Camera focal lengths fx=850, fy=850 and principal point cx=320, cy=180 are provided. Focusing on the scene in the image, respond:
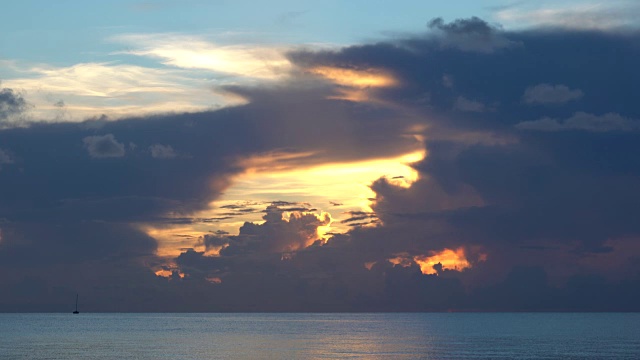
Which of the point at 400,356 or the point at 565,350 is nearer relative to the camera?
the point at 400,356

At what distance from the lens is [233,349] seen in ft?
654

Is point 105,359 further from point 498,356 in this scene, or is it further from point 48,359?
point 498,356

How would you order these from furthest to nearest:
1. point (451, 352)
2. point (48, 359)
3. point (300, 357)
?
point (451, 352) → point (300, 357) → point (48, 359)

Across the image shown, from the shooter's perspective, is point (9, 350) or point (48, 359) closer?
point (48, 359)

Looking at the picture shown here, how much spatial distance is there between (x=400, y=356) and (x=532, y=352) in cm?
3260

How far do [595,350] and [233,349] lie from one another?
277ft

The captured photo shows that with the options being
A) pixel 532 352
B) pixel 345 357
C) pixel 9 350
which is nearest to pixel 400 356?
pixel 345 357

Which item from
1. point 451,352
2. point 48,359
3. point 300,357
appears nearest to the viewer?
point 48,359

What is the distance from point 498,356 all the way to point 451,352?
56.6 ft

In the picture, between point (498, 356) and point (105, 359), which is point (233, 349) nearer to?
point (105, 359)

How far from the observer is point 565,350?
19812cm

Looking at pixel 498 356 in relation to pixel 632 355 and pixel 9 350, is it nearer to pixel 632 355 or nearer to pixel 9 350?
pixel 632 355

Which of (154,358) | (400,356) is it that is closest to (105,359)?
(154,358)

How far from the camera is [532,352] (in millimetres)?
189875
